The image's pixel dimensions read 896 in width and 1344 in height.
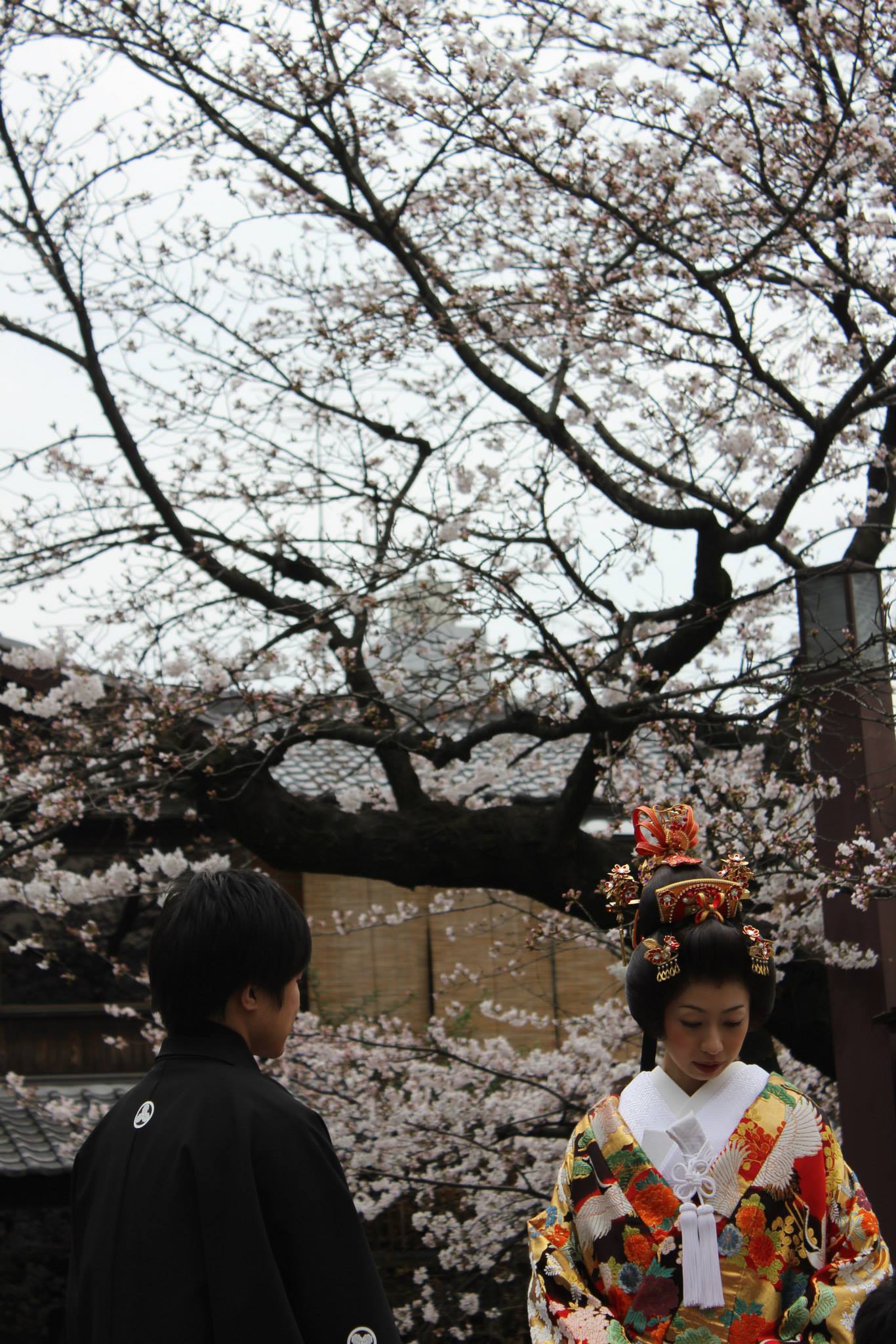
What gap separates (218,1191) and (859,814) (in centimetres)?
413

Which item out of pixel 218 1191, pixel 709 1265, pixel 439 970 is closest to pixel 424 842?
pixel 439 970

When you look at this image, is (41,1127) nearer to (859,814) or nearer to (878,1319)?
(859,814)

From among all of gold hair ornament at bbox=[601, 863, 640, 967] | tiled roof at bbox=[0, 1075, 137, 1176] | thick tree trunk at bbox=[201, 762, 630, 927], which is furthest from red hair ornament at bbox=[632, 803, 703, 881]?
tiled roof at bbox=[0, 1075, 137, 1176]

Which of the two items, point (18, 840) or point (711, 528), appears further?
point (18, 840)

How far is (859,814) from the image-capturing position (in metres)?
5.54

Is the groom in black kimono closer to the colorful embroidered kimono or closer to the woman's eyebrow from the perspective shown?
the colorful embroidered kimono

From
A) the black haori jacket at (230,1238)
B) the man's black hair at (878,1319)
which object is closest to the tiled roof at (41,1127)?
the black haori jacket at (230,1238)

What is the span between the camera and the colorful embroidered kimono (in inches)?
90.5

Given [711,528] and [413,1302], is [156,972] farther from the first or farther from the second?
[413,1302]

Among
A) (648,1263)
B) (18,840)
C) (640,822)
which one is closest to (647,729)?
(18,840)

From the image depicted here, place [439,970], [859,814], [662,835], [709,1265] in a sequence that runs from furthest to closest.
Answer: [439,970], [859,814], [662,835], [709,1265]

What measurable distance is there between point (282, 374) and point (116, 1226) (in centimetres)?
561

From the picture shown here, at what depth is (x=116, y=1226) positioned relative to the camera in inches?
78.4

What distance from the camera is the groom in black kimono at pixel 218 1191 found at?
6.24 ft
